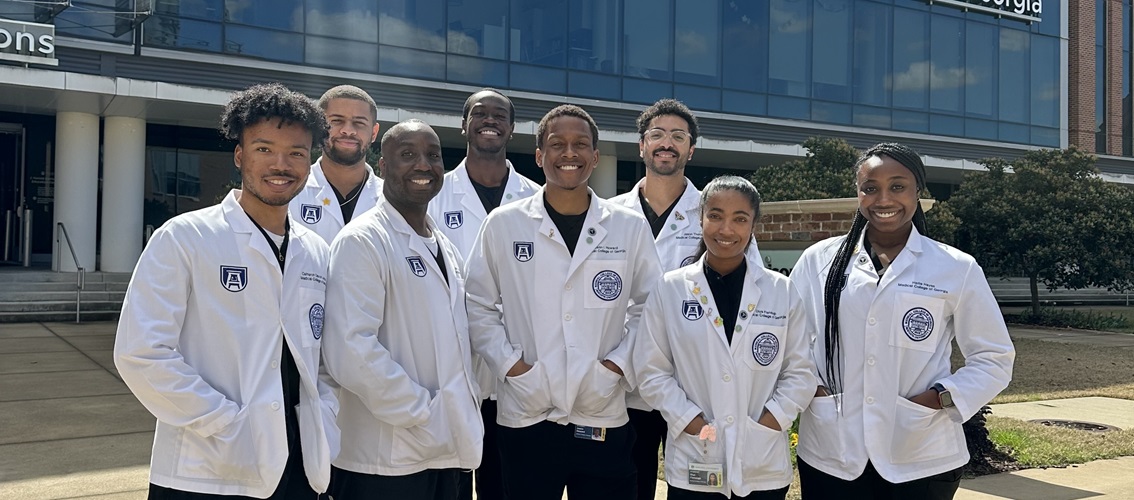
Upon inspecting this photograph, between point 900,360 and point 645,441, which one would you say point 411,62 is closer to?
Result: point 645,441

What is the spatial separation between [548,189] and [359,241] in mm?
930

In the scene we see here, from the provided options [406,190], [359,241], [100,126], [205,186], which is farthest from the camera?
[205,186]

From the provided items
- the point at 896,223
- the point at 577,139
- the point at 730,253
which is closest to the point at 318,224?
the point at 577,139

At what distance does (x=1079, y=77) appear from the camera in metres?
29.7

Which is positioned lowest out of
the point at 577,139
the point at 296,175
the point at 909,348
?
the point at 909,348

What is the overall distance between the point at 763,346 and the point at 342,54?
55.4ft

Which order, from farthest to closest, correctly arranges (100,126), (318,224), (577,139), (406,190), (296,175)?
1. (100,126)
2. (318,224)
3. (577,139)
4. (406,190)
5. (296,175)

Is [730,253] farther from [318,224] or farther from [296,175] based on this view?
[318,224]

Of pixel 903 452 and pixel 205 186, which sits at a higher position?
pixel 205 186

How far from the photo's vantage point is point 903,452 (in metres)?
3.33

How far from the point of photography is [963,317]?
11.1ft

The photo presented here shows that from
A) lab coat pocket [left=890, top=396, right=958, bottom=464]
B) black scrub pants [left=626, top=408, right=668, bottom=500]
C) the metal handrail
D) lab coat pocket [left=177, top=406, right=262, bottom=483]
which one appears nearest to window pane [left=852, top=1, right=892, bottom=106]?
the metal handrail

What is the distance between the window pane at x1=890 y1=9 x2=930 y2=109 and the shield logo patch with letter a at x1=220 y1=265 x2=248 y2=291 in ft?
82.3

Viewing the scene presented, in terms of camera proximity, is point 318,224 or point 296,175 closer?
point 296,175
